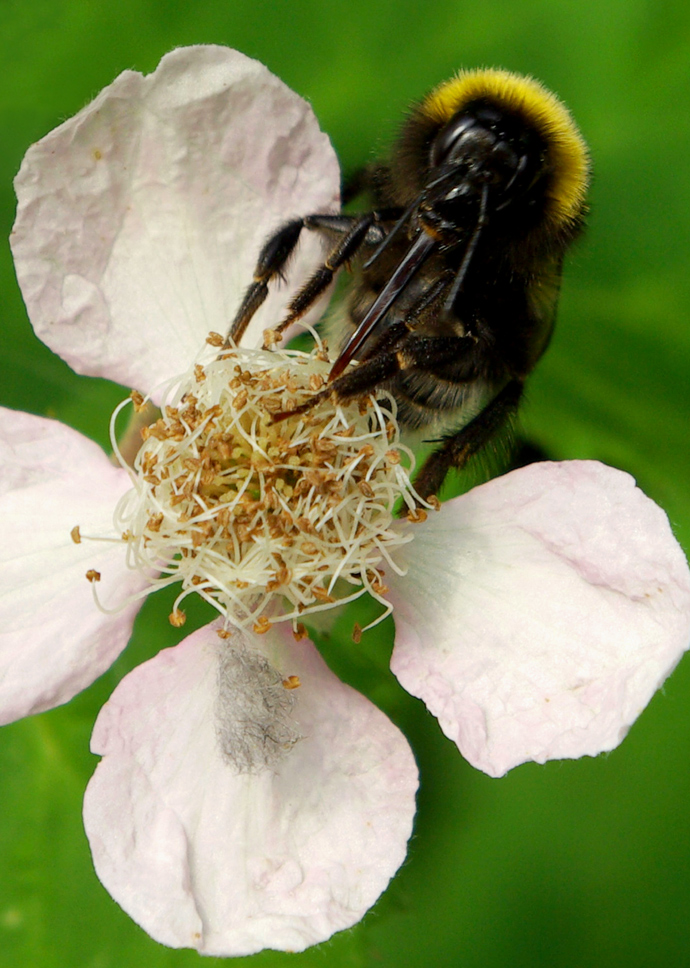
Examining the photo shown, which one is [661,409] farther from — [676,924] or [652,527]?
[676,924]

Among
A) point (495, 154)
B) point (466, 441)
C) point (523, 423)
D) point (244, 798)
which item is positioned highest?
point (495, 154)

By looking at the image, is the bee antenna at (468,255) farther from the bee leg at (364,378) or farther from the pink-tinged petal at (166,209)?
the pink-tinged petal at (166,209)

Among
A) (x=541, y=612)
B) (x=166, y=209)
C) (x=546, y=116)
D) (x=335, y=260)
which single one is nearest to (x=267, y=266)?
(x=335, y=260)

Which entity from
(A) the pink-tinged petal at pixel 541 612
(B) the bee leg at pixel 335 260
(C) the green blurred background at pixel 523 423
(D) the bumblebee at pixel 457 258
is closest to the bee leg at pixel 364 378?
(D) the bumblebee at pixel 457 258

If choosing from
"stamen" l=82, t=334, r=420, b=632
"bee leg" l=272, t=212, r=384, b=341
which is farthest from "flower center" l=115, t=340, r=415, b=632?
"bee leg" l=272, t=212, r=384, b=341

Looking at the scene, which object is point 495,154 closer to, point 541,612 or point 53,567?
point 541,612

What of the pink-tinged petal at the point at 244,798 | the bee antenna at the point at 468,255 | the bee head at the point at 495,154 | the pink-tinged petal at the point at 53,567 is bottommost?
the pink-tinged petal at the point at 244,798
